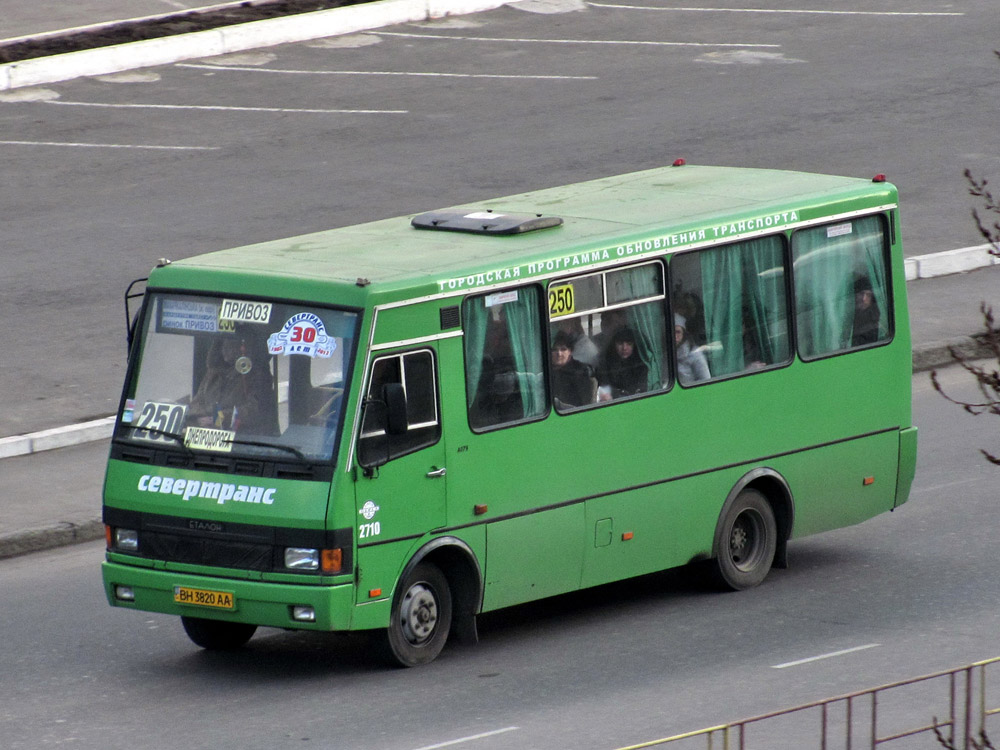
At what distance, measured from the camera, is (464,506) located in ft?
36.1

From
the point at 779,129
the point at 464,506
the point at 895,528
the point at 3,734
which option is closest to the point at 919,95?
the point at 779,129

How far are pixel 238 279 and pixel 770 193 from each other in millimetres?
3793

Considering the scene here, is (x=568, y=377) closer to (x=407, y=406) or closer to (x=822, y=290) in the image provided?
(x=407, y=406)

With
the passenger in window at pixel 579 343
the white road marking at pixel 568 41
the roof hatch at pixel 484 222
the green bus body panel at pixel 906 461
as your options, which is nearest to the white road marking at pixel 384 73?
the white road marking at pixel 568 41

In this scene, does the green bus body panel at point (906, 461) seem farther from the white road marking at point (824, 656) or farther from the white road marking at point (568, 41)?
the white road marking at point (568, 41)

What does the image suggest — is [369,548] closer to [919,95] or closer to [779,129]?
[779,129]

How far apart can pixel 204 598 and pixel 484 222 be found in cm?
285

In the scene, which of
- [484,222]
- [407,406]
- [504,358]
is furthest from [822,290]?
[407,406]

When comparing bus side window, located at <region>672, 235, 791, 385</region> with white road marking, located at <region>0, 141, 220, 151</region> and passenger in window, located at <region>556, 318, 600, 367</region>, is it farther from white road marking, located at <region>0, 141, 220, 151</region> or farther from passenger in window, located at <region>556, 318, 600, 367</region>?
white road marking, located at <region>0, 141, 220, 151</region>

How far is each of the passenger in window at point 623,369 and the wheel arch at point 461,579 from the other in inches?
53.4

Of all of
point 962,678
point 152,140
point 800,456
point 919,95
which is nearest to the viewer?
point 962,678

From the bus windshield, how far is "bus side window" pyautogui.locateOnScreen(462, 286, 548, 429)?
861 mm

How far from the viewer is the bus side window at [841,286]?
41.9 ft

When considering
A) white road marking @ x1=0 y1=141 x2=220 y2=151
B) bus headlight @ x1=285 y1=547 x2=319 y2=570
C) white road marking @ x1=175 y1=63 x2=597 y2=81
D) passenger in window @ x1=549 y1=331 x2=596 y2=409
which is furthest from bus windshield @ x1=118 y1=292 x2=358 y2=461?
white road marking @ x1=175 y1=63 x2=597 y2=81
